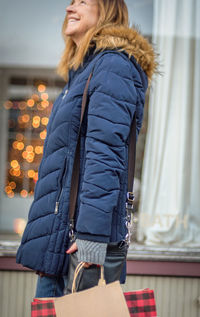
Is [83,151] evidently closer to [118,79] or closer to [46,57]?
[118,79]

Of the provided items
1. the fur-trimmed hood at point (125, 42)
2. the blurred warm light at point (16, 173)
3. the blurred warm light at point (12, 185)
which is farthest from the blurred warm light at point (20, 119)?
the fur-trimmed hood at point (125, 42)

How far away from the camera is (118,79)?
1.37 meters

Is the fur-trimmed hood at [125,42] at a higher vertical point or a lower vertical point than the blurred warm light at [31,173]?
higher

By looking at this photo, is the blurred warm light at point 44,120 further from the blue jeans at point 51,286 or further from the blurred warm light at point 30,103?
the blue jeans at point 51,286

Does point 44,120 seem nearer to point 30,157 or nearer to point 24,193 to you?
point 30,157

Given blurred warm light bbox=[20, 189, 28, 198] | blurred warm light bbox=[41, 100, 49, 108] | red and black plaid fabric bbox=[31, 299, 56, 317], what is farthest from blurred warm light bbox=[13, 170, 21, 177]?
red and black plaid fabric bbox=[31, 299, 56, 317]

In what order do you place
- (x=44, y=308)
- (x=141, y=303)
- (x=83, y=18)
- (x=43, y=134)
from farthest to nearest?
(x=43, y=134), (x=83, y=18), (x=141, y=303), (x=44, y=308)

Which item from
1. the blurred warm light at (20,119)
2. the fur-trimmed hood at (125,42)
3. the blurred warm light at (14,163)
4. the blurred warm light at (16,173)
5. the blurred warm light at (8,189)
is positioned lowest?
the blurred warm light at (8,189)

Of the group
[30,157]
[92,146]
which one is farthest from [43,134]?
[92,146]

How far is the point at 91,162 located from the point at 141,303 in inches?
20.8

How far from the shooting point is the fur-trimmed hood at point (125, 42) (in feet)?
4.86

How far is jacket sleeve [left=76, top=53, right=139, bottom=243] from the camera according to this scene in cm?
126

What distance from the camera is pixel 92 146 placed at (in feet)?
4.28

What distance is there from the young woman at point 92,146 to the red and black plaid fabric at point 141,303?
19 cm
